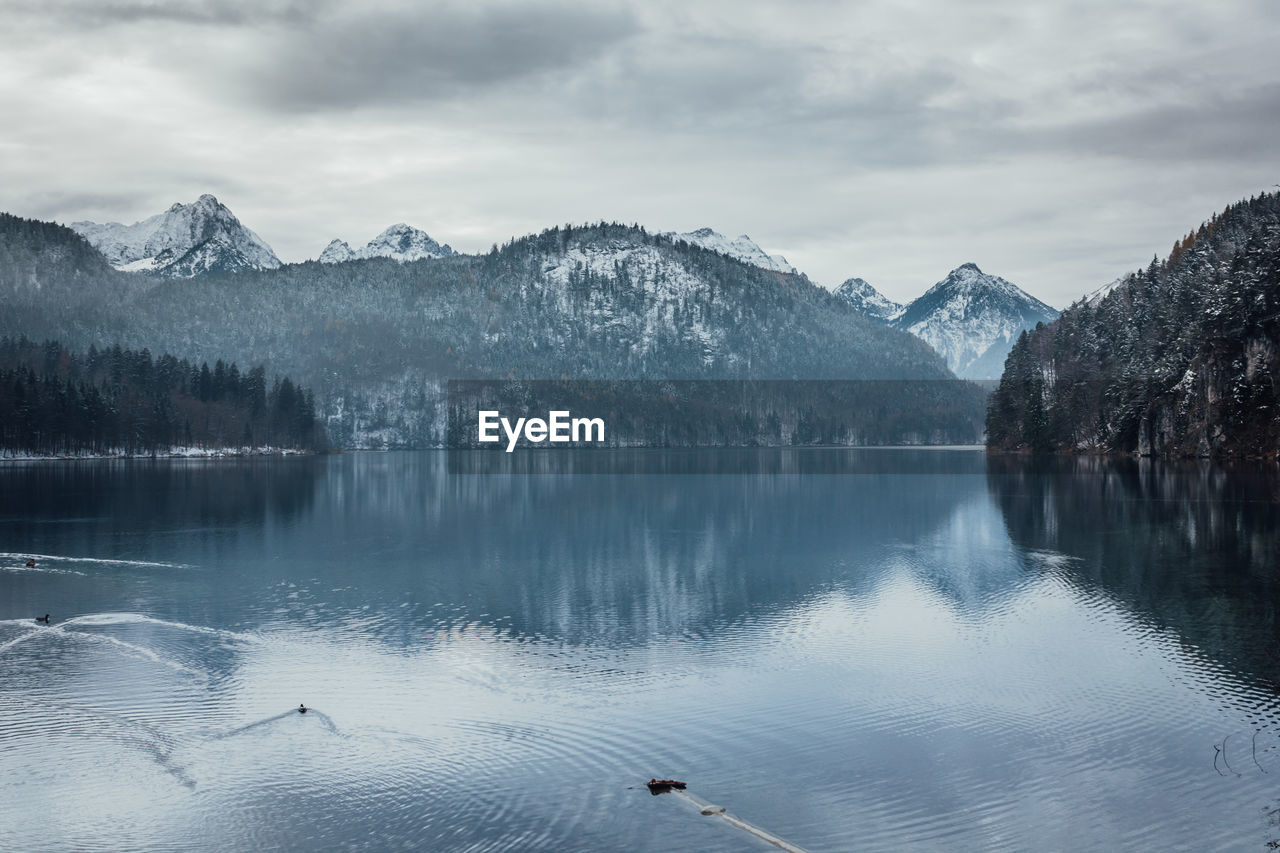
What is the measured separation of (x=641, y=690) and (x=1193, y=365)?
144m

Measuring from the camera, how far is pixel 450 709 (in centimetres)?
3086

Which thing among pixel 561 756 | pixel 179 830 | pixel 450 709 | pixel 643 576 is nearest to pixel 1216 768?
pixel 561 756

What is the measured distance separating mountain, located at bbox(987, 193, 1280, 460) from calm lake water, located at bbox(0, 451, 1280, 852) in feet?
246

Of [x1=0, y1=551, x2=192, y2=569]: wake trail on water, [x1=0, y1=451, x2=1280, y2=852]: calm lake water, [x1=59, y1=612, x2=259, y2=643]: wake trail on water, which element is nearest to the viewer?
[x1=0, y1=451, x2=1280, y2=852]: calm lake water

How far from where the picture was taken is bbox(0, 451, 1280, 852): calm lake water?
74.0 ft

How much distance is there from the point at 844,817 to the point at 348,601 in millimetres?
32862

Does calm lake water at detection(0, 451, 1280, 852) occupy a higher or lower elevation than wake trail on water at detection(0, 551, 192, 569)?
lower

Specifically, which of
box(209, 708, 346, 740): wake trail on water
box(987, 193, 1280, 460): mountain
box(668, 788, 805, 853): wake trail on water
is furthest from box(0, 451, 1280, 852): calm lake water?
box(987, 193, 1280, 460): mountain

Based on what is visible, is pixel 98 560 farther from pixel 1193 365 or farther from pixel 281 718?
pixel 1193 365

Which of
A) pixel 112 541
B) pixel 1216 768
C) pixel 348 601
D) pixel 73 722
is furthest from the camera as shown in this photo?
pixel 112 541

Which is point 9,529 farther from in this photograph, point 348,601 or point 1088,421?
point 1088,421

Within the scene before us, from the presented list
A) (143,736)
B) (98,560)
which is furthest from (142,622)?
(98,560)

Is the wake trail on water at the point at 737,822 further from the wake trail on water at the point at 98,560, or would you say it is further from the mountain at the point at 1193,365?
the mountain at the point at 1193,365

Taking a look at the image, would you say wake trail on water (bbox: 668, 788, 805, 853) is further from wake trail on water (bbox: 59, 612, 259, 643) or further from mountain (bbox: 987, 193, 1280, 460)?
mountain (bbox: 987, 193, 1280, 460)
